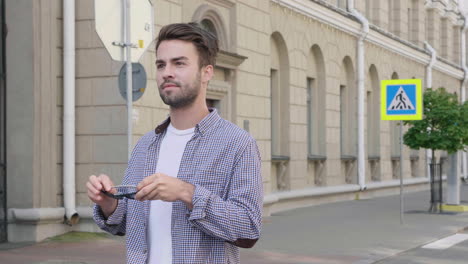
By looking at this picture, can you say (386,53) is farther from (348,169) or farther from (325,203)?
(325,203)

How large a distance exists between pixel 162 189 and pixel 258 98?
1522cm

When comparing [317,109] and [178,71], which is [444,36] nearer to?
[317,109]

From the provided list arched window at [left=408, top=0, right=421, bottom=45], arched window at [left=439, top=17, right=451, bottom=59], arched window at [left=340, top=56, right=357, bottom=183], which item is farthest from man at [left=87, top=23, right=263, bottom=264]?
arched window at [left=439, top=17, right=451, bottom=59]

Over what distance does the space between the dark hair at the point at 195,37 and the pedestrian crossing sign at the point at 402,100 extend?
42.9 ft

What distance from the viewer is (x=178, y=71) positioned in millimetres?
2793

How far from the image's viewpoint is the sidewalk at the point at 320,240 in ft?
35.1

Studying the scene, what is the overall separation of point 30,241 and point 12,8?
3.44m

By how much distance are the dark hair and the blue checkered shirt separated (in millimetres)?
214

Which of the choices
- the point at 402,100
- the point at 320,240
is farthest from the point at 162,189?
the point at 402,100

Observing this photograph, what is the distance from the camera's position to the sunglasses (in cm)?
270

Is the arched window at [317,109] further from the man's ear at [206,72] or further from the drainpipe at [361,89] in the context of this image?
the man's ear at [206,72]

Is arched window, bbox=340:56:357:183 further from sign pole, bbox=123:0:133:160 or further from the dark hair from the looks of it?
the dark hair

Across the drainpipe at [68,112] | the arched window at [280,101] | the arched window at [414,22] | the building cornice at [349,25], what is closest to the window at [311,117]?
the building cornice at [349,25]

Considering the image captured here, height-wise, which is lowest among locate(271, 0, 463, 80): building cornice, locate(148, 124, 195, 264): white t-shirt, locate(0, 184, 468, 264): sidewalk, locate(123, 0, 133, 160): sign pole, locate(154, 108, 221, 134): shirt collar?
locate(0, 184, 468, 264): sidewalk
